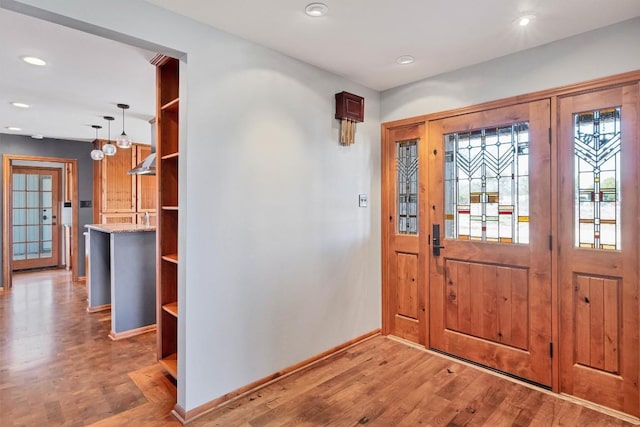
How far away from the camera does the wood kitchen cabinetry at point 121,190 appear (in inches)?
249

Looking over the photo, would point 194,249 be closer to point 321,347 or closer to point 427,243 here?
point 321,347

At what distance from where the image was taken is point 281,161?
9.14 feet

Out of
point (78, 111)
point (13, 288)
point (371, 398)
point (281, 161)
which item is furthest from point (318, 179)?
point (13, 288)

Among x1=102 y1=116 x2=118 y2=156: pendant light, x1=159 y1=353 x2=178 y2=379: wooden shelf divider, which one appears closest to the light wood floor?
x1=159 y1=353 x2=178 y2=379: wooden shelf divider

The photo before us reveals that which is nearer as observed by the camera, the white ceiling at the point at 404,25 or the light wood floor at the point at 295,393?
the white ceiling at the point at 404,25

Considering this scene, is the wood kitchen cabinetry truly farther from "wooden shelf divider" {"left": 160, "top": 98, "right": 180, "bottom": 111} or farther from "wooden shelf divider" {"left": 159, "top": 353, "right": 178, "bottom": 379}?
"wooden shelf divider" {"left": 159, "top": 353, "right": 178, "bottom": 379}

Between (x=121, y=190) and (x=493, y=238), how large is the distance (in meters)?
6.33

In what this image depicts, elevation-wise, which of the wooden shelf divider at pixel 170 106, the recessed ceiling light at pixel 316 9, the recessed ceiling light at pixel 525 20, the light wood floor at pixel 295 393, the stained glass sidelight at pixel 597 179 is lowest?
the light wood floor at pixel 295 393

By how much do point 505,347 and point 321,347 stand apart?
152 centimetres

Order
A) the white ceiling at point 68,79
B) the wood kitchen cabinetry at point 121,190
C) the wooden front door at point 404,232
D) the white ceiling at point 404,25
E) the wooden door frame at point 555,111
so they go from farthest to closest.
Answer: the wood kitchen cabinetry at point 121,190 → the wooden front door at point 404,232 → the white ceiling at point 68,79 → the wooden door frame at point 555,111 → the white ceiling at point 404,25

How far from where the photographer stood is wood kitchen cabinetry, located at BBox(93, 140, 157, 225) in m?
6.33

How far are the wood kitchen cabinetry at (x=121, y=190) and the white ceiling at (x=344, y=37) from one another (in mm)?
2689

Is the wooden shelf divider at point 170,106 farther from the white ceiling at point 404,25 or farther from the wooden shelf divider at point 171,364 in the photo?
the wooden shelf divider at point 171,364

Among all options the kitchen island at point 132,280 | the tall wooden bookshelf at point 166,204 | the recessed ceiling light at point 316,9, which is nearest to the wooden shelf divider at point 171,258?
the tall wooden bookshelf at point 166,204
